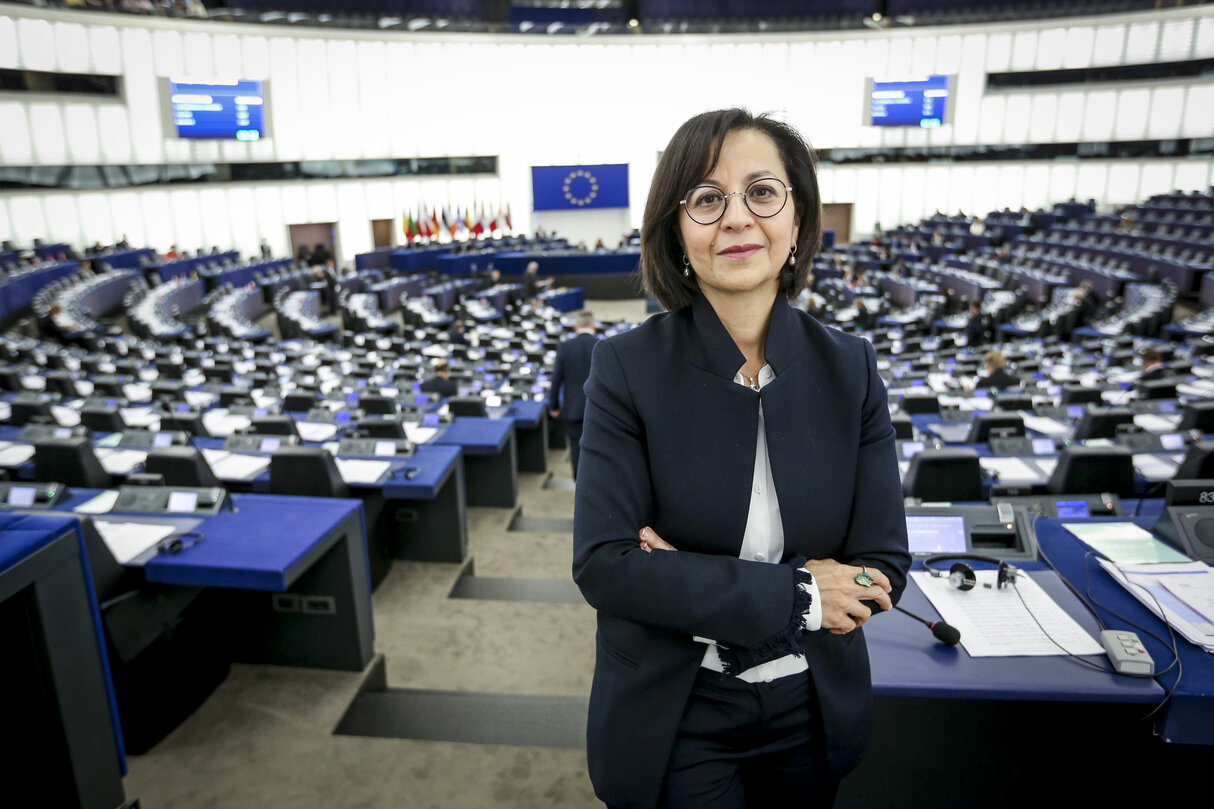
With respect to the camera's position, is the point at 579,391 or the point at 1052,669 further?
the point at 579,391

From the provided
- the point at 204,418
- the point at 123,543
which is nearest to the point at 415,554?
the point at 123,543

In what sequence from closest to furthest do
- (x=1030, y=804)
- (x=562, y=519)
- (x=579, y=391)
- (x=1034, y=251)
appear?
(x=1030, y=804), (x=579, y=391), (x=562, y=519), (x=1034, y=251)

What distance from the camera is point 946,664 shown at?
61.7 inches

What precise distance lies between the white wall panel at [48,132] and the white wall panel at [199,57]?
13.4ft

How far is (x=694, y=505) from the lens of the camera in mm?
1185

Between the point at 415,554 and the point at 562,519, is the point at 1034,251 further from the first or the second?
the point at 415,554

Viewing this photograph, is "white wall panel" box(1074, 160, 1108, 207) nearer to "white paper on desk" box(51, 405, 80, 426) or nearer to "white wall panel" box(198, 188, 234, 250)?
"white wall panel" box(198, 188, 234, 250)

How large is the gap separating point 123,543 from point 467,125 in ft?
91.6

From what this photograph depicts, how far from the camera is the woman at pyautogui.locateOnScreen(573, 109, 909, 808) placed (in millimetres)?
1175

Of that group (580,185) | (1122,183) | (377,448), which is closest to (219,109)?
(580,185)

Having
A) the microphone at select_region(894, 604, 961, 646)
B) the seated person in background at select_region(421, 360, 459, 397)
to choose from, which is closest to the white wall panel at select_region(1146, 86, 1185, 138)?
the seated person in background at select_region(421, 360, 459, 397)

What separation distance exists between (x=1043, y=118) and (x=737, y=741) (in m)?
33.1

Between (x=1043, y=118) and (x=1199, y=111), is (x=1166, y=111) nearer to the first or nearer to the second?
(x=1199, y=111)

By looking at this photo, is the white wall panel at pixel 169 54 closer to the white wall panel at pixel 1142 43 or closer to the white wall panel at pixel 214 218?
the white wall panel at pixel 214 218
